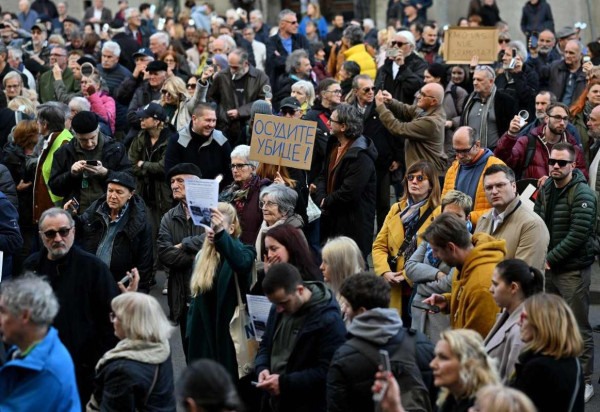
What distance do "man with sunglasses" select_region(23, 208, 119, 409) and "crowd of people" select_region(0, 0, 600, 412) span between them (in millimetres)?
14

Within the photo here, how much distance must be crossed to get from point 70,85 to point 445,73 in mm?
5337

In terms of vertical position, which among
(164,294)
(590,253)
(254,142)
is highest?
(254,142)

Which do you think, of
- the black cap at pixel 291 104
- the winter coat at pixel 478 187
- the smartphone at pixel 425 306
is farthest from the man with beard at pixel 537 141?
the smartphone at pixel 425 306

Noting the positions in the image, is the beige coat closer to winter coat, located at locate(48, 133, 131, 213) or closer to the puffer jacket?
the puffer jacket

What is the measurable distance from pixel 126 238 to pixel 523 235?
2.97m

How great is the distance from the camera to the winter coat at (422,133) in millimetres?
12547

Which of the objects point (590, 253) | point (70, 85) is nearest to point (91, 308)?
point (590, 253)

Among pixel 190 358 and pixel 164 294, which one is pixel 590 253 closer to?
pixel 190 358

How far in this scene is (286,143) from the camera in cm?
1115

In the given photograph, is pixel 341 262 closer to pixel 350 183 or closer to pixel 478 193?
pixel 478 193

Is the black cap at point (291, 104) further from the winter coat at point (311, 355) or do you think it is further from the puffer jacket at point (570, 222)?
the winter coat at point (311, 355)

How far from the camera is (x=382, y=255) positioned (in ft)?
32.5

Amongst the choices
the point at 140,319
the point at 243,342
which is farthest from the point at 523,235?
the point at 140,319

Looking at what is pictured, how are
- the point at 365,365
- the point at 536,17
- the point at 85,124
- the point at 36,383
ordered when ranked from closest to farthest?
the point at 36,383 → the point at 365,365 → the point at 85,124 → the point at 536,17
